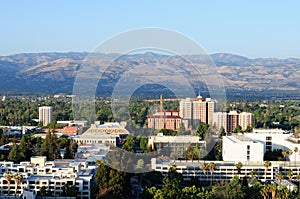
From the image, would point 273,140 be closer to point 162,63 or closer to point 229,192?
point 229,192

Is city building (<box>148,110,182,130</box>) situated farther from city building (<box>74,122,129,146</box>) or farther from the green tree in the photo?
the green tree

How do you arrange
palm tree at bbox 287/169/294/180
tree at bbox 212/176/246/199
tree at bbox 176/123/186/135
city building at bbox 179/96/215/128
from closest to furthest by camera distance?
tree at bbox 212/176/246/199, palm tree at bbox 287/169/294/180, tree at bbox 176/123/186/135, city building at bbox 179/96/215/128

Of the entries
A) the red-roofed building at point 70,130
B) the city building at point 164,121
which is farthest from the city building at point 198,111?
the red-roofed building at point 70,130

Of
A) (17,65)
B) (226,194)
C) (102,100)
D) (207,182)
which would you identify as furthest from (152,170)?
(17,65)

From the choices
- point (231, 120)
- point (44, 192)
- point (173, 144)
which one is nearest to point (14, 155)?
point (44, 192)

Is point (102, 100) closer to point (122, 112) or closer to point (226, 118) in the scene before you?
point (122, 112)

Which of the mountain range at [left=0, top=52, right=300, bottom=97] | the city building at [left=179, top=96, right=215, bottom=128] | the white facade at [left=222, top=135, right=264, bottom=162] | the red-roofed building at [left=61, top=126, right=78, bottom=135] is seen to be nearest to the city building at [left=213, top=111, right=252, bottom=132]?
the city building at [left=179, top=96, right=215, bottom=128]
